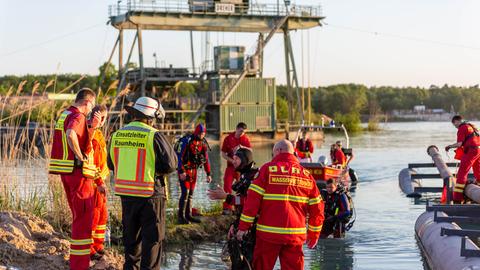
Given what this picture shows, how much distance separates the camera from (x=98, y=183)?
9.75 metres

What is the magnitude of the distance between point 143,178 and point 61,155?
1.39m

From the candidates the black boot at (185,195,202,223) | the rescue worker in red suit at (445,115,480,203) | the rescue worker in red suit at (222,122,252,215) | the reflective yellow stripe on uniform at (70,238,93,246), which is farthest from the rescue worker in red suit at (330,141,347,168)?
the reflective yellow stripe on uniform at (70,238,93,246)

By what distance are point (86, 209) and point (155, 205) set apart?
1097 millimetres

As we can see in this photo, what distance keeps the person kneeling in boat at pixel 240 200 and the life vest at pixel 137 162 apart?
791 mm

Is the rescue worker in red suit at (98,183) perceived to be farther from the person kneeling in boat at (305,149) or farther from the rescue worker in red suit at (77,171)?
the person kneeling in boat at (305,149)

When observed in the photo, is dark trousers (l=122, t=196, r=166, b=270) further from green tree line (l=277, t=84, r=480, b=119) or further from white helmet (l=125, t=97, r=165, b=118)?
green tree line (l=277, t=84, r=480, b=119)

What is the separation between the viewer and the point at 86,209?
9.18m

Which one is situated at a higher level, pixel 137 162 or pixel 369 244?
pixel 137 162

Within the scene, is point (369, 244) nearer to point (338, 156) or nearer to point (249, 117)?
point (338, 156)

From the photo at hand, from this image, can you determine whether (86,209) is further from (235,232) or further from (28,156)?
(28,156)

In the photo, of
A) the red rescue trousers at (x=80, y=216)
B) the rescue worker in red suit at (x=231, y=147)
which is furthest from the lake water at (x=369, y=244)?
the red rescue trousers at (x=80, y=216)

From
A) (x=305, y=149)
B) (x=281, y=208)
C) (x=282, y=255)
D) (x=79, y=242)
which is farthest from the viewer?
(x=305, y=149)

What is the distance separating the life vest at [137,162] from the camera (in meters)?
8.48

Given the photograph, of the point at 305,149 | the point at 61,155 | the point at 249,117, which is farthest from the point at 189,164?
the point at 249,117
